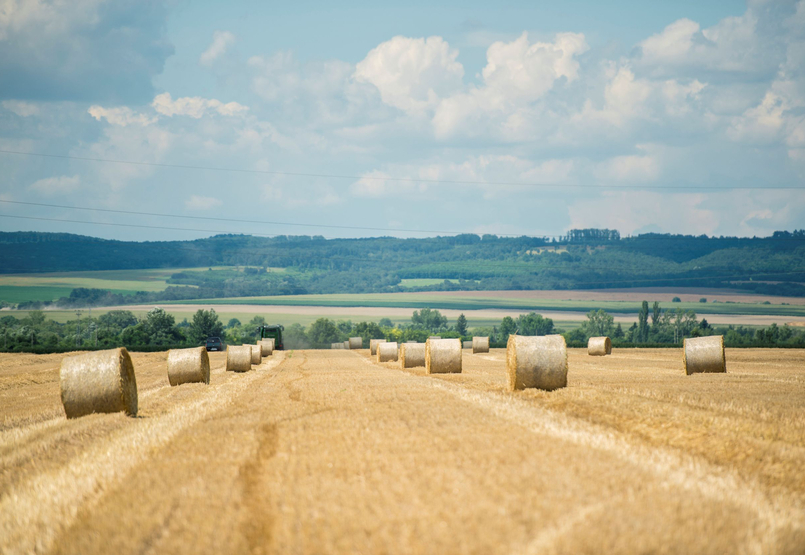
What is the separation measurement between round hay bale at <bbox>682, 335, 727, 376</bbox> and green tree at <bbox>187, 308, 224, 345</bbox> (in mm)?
97594

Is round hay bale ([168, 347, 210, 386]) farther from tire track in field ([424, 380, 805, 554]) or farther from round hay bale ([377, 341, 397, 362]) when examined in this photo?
round hay bale ([377, 341, 397, 362])

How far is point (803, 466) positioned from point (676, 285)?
120639 mm

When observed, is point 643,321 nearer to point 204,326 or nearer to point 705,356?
point 204,326

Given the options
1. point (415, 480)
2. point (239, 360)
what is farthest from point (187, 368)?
point (415, 480)

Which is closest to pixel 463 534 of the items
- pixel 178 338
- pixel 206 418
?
pixel 206 418

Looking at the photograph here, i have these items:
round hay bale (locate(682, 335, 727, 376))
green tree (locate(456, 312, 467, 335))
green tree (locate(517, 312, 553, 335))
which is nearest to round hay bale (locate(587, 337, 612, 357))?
round hay bale (locate(682, 335, 727, 376))

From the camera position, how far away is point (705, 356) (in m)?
23.2

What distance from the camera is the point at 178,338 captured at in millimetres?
94875

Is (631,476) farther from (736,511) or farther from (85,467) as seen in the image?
(85,467)

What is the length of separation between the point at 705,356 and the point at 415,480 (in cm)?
1941

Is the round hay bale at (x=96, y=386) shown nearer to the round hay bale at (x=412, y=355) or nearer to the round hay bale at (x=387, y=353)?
the round hay bale at (x=412, y=355)

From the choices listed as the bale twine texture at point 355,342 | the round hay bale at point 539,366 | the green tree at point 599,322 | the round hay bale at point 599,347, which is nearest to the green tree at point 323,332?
the bale twine texture at point 355,342

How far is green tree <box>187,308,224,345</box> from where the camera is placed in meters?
113

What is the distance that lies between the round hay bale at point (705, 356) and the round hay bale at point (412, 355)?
414 inches
